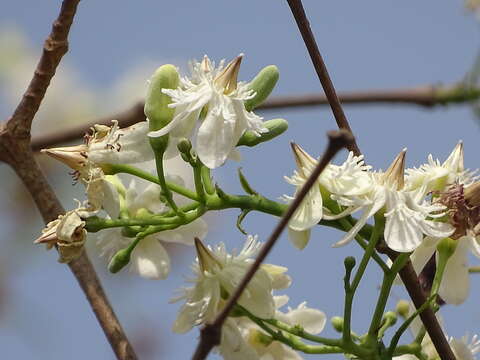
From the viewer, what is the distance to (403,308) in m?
0.95

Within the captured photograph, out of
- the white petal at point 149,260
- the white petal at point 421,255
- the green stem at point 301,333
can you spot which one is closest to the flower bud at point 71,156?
the white petal at point 149,260

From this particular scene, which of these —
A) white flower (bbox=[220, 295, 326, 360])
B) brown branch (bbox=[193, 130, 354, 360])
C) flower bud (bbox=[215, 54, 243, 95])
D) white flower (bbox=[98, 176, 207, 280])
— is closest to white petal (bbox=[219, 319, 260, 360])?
white flower (bbox=[220, 295, 326, 360])

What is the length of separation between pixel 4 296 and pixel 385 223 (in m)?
1.17

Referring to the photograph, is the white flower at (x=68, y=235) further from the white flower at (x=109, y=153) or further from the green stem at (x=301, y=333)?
Answer: the green stem at (x=301, y=333)

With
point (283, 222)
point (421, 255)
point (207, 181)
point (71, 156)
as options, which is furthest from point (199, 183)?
point (283, 222)

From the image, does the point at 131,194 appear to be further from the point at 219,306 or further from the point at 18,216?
the point at 18,216

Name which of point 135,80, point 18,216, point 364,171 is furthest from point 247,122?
point 135,80

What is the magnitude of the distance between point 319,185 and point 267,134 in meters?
0.07

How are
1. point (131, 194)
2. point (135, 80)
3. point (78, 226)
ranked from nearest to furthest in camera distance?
point (78, 226), point (131, 194), point (135, 80)

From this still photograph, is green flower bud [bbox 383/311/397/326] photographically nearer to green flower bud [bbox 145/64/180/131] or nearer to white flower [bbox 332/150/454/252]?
→ white flower [bbox 332/150/454/252]

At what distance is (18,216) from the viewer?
5.90ft

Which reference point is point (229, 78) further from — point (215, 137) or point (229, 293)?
point (229, 293)

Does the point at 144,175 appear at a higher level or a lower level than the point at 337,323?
higher

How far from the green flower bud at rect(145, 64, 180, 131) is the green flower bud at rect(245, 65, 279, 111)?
7cm
